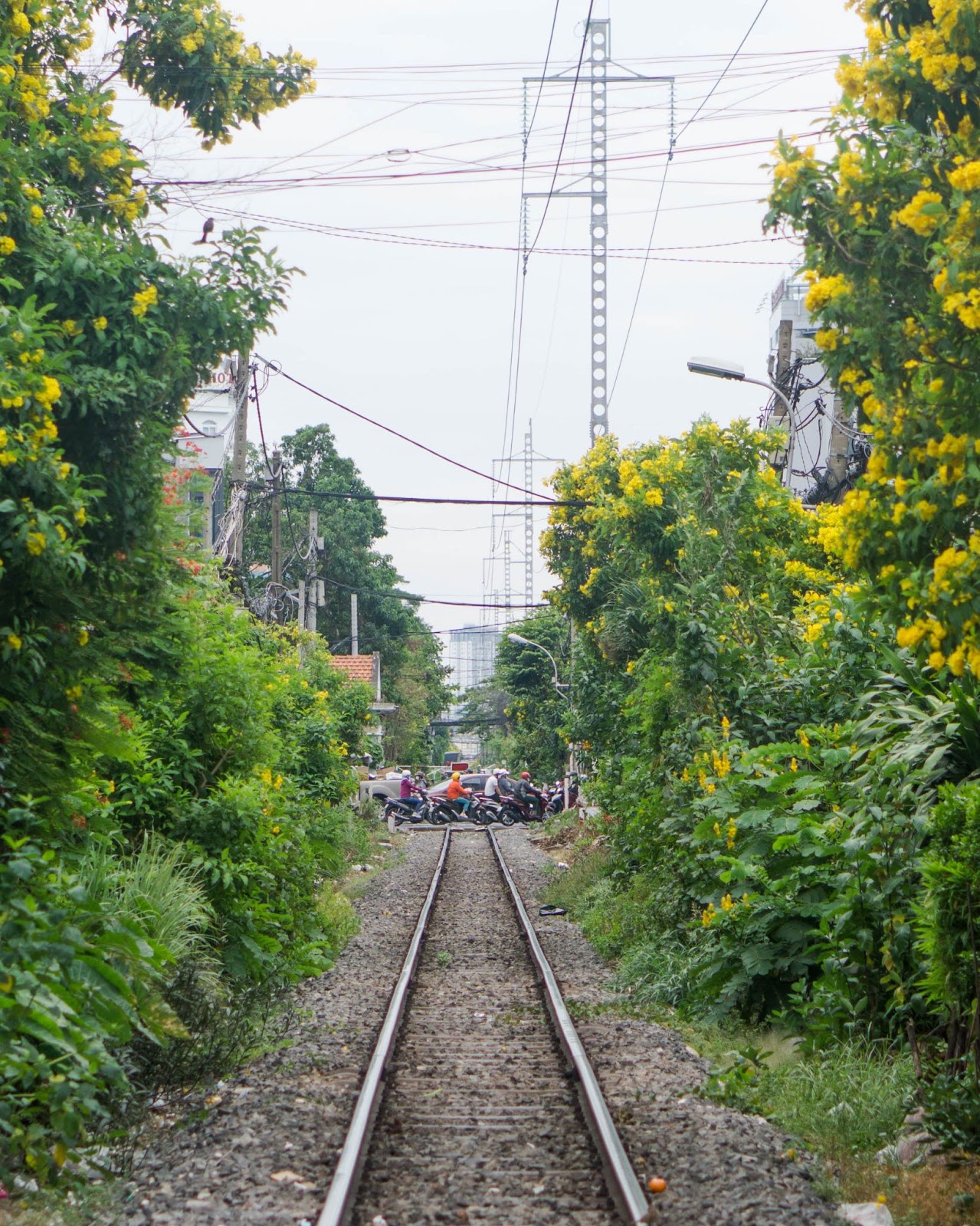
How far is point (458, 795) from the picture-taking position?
43031mm

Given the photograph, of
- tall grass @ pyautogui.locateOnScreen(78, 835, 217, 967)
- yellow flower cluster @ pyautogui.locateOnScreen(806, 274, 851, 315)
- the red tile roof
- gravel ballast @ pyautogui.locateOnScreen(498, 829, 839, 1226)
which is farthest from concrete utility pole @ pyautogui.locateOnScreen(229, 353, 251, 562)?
the red tile roof

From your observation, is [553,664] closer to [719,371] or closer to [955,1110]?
[719,371]

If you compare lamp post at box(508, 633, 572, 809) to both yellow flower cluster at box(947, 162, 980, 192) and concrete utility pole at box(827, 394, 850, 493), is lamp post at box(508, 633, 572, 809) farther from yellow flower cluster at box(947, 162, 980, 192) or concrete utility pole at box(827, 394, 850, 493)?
yellow flower cluster at box(947, 162, 980, 192)

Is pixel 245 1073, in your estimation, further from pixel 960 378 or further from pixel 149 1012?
pixel 960 378

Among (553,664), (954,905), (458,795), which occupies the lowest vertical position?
(458,795)

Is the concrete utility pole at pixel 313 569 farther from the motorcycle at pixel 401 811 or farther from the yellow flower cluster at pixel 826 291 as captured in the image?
the yellow flower cluster at pixel 826 291

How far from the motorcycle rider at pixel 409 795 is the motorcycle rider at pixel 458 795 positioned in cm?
94

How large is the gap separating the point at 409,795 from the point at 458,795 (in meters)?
1.99

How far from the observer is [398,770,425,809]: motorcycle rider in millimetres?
41438

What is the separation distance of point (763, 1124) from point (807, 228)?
4.51 meters

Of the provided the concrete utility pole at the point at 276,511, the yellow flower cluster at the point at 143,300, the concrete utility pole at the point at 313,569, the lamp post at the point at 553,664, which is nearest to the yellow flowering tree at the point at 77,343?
the yellow flower cluster at the point at 143,300

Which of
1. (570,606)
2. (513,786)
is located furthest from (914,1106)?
(513,786)

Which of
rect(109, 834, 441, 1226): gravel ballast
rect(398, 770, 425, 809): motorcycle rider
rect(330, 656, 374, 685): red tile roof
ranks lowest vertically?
rect(398, 770, 425, 809): motorcycle rider

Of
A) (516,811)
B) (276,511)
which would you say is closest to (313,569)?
(276,511)
